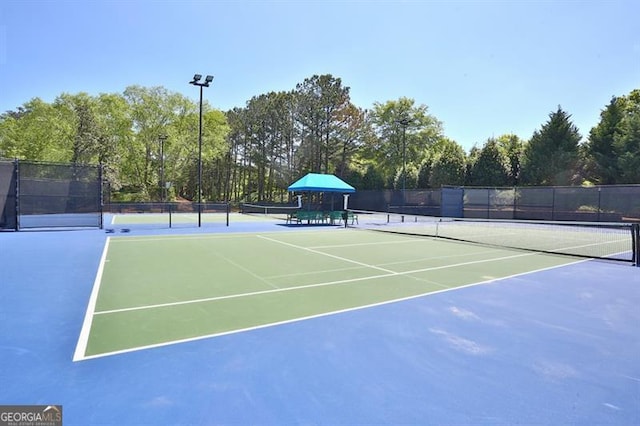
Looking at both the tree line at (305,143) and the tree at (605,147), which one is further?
the tree line at (305,143)

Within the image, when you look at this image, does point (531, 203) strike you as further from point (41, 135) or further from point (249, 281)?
point (41, 135)

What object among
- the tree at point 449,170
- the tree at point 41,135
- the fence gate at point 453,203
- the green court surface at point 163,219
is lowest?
the green court surface at point 163,219

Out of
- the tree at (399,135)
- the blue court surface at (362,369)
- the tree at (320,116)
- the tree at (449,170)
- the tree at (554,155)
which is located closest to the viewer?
the blue court surface at (362,369)

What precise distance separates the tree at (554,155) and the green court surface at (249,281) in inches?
1005

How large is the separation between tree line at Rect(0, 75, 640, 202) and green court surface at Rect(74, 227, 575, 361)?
23290mm

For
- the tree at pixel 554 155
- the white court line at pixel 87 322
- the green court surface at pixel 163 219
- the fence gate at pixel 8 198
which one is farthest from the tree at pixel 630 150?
the fence gate at pixel 8 198

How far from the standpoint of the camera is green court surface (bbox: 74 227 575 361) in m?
4.76

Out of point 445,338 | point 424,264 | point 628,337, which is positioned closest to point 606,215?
point 424,264

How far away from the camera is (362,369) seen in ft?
11.7

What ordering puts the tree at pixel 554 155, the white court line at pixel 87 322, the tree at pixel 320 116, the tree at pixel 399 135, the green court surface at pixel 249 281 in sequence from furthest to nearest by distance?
the tree at pixel 399 135 < the tree at pixel 320 116 < the tree at pixel 554 155 < the green court surface at pixel 249 281 < the white court line at pixel 87 322

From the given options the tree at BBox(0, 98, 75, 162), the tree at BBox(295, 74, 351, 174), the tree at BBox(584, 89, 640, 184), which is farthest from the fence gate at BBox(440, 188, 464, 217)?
the tree at BBox(0, 98, 75, 162)

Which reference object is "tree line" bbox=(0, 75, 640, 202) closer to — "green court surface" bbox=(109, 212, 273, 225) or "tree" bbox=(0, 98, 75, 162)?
"tree" bbox=(0, 98, 75, 162)

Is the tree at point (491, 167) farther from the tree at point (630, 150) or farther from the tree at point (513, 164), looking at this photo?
the tree at point (630, 150)

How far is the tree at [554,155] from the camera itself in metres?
33.6
